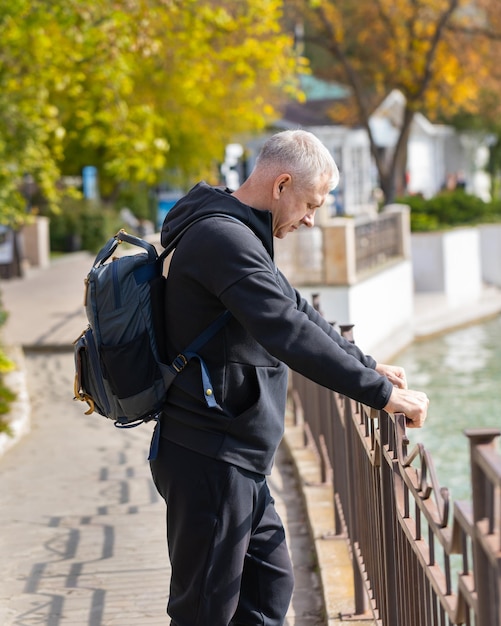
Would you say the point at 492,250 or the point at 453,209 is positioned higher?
the point at 453,209

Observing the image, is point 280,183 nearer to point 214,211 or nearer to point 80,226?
point 214,211

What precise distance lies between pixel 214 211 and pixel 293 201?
23 cm

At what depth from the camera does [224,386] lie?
3.43 metres

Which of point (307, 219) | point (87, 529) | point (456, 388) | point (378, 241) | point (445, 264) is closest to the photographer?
point (307, 219)

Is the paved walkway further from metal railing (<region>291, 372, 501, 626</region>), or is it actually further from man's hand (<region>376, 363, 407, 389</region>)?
man's hand (<region>376, 363, 407, 389</region>)

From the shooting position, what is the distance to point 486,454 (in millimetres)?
2303

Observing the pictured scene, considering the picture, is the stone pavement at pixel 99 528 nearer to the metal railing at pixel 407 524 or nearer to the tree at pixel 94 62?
the metal railing at pixel 407 524

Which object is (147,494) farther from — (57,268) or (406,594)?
(57,268)

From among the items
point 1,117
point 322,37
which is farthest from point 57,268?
point 1,117

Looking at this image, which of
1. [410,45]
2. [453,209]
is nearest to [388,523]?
[453,209]

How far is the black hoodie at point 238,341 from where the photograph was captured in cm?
329

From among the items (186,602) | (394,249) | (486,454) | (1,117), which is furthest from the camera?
(394,249)

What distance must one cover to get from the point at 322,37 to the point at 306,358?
29.3 metres

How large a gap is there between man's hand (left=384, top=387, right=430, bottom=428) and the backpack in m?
0.50
